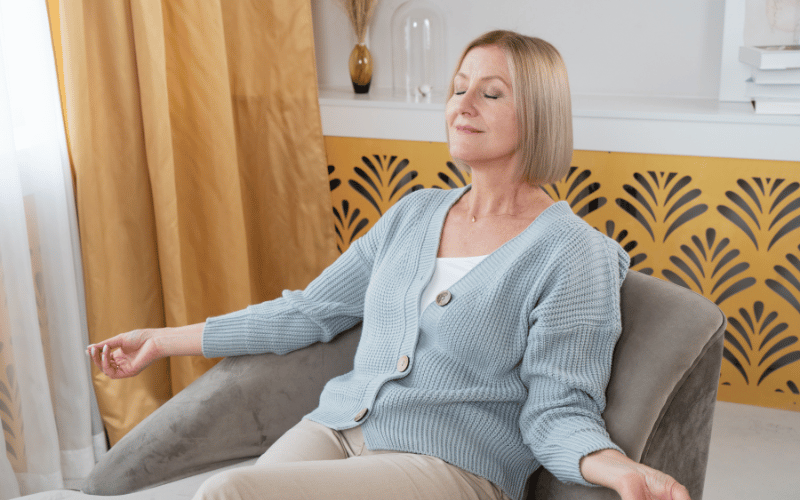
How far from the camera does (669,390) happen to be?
1057 millimetres

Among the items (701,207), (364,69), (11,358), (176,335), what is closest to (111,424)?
(11,358)

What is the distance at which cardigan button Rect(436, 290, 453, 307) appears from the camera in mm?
A: 1192

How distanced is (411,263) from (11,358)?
99cm

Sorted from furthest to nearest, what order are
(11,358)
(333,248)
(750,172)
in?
1. (333,248)
2. (750,172)
3. (11,358)

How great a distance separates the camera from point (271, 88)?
88.9 inches

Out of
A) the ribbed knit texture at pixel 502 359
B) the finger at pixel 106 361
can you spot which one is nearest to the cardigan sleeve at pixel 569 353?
the ribbed knit texture at pixel 502 359

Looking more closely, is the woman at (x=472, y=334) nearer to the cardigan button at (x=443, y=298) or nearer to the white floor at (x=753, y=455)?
the cardigan button at (x=443, y=298)

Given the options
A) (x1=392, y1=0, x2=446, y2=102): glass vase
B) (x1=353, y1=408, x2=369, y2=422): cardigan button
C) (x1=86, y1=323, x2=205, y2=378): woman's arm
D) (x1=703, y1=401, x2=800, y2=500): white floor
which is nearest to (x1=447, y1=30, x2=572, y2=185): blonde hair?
(x1=353, y1=408, x2=369, y2=422): cardigan button

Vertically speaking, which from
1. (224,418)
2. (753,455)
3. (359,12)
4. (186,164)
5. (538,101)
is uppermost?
(359,12)

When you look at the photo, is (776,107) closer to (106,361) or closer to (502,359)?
(502,359)

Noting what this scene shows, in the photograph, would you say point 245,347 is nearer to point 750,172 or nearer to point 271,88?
point 271,88

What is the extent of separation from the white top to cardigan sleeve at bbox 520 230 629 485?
0.50 feet

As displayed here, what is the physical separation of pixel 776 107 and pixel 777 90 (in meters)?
0.05

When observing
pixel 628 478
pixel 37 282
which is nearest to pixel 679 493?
pixel 628 478
